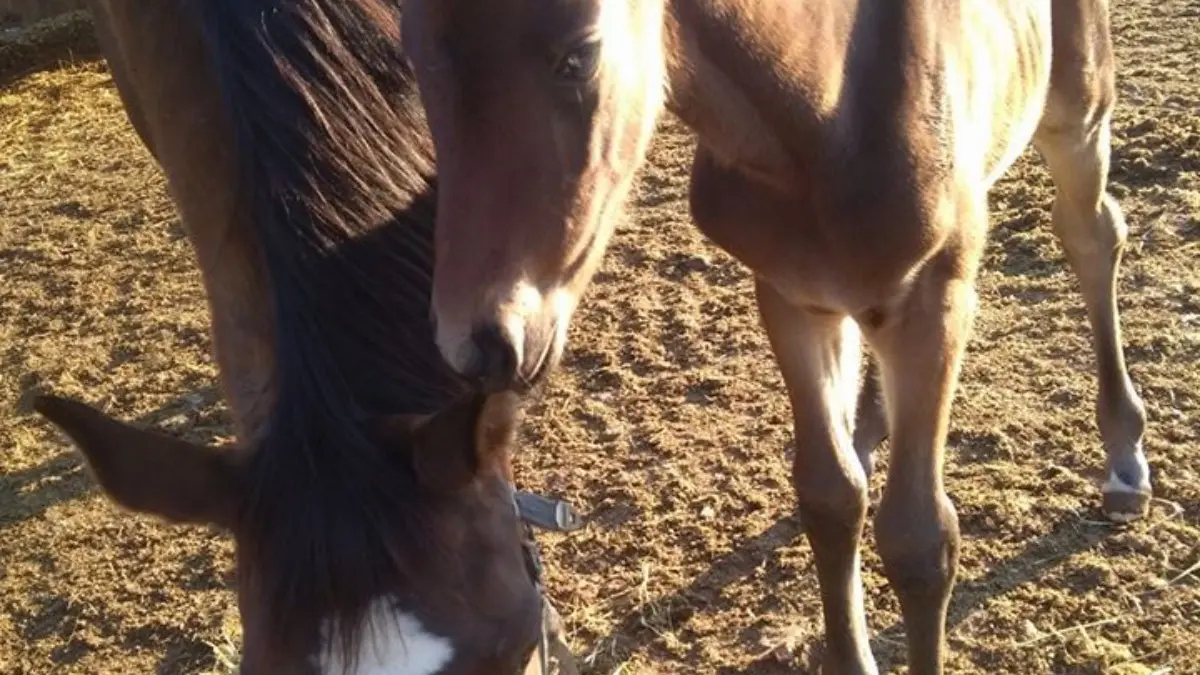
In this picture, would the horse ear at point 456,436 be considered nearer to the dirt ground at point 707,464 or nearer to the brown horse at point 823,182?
the brown horse at point 823,182

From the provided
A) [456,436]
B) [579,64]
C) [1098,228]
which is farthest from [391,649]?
[1098,228]

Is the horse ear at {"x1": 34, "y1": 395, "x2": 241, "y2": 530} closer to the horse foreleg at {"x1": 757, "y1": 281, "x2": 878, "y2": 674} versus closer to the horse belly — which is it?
the horse foreleg at {"x1": 757, "y1": 281, "x2": 878, "y2": 674}

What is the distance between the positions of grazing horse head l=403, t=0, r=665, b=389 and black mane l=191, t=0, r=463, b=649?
0.24 metres

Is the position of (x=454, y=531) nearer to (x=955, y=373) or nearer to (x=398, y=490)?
(x=398, y=490)

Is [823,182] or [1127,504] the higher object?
[823,182]

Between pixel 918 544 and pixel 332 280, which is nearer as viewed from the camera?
pixel 332 280

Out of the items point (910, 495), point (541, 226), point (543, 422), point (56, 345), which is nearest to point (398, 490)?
point (541, 226)

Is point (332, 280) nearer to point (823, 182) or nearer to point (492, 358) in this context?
point (492, 358)

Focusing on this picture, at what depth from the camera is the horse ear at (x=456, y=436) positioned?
169cm

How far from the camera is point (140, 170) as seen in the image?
618 centimetres

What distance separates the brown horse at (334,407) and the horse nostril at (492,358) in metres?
0.03

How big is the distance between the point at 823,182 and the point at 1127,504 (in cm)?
150

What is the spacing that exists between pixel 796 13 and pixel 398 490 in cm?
107

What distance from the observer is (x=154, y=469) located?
5.91 feet
